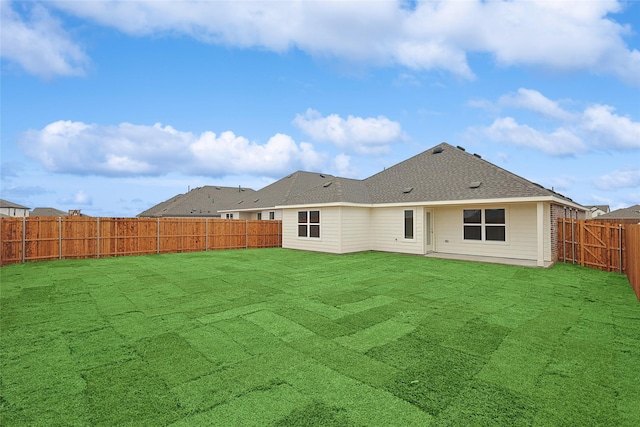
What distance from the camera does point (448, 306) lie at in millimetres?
6387

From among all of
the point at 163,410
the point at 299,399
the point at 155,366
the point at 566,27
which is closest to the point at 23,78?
the point at 155,366

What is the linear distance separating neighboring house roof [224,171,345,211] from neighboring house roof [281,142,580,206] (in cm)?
629

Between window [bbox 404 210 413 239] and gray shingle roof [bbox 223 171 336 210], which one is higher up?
gray shingle roof [bbox 223 171 336 210]

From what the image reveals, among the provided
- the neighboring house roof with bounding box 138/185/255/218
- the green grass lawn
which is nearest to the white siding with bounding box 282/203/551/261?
the green grass lawn

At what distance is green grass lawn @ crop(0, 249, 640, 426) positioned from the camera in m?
2.96

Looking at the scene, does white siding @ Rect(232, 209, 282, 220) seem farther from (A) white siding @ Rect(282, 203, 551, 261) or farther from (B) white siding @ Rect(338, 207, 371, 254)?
(B) white siding @ Rect(338, 207, 371, 254)

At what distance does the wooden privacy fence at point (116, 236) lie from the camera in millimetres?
12625

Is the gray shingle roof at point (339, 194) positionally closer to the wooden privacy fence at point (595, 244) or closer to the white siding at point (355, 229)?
the white siding at point (355, 229)

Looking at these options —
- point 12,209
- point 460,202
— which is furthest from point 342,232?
point 12,209

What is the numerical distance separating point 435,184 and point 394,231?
300 cm

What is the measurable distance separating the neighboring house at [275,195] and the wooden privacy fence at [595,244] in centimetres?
1459

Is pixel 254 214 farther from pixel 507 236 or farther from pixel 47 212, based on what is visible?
pixel 47 212

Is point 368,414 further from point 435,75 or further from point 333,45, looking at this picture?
point 435,75

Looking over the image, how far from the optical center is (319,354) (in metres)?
4.15
